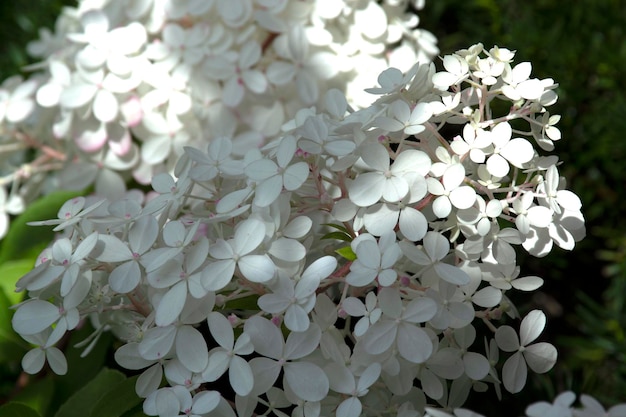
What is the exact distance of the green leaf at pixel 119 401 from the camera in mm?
603

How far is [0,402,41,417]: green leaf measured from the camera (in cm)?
64

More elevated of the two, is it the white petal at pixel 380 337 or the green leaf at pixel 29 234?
the white petal at pixel 380 337

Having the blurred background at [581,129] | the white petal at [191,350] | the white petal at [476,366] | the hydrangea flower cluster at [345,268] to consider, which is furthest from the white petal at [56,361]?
the blurred background at [581,129]

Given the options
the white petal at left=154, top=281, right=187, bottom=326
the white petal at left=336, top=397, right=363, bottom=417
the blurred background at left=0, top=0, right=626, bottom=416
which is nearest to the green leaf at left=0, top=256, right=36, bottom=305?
the blurred background at left=0, top=0, right=626, bottom=416

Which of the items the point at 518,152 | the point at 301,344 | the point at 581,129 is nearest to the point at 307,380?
the point at 301,344

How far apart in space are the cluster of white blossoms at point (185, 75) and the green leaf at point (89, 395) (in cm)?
32

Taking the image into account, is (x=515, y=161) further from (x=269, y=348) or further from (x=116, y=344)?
(x=116, y=344)

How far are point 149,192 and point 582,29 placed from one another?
2.47ft

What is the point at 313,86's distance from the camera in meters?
0.91

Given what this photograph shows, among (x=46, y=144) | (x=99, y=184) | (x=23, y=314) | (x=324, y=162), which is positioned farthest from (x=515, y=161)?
(x=46, y=144)

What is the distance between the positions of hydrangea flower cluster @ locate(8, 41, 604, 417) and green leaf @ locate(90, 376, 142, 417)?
37mm

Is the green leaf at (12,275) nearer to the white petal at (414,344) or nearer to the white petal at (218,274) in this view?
the white petal at (218,274)

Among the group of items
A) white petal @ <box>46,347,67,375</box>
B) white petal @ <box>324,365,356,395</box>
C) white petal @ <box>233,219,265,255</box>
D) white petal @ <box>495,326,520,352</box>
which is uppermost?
white petal @ <box>233,219,265,255</box>

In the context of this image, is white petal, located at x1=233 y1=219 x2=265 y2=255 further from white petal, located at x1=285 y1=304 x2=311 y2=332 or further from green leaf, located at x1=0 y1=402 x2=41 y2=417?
green leaf, located at x1=0 y1=402 x2=41 y2=417
